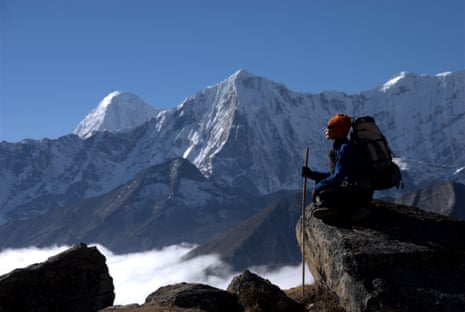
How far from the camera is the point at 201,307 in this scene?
14930mm

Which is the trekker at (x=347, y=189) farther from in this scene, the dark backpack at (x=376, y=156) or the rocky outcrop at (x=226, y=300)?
the rocky outcrop at (x=226, y=300)

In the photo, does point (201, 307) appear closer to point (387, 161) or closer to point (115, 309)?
point (115, 309)

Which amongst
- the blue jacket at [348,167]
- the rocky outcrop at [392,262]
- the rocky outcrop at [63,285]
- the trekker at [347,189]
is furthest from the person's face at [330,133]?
the rocky outcrop at [63,285]

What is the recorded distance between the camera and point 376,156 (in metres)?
15.6

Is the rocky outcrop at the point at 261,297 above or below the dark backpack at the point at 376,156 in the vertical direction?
below

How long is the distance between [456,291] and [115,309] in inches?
264

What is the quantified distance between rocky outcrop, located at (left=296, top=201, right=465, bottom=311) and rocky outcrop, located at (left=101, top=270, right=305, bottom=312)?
109cm

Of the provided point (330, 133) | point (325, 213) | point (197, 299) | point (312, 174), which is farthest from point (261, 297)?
point (330, 133)

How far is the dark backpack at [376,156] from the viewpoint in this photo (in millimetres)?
15602

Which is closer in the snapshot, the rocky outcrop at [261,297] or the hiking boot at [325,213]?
the rocky outcrop at [261,297]

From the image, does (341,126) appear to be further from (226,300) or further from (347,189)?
(226,300)

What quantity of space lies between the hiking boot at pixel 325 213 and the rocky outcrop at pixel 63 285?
17.0ft

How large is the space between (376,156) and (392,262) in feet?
9.32

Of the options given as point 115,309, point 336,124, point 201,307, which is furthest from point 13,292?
point 336,124
